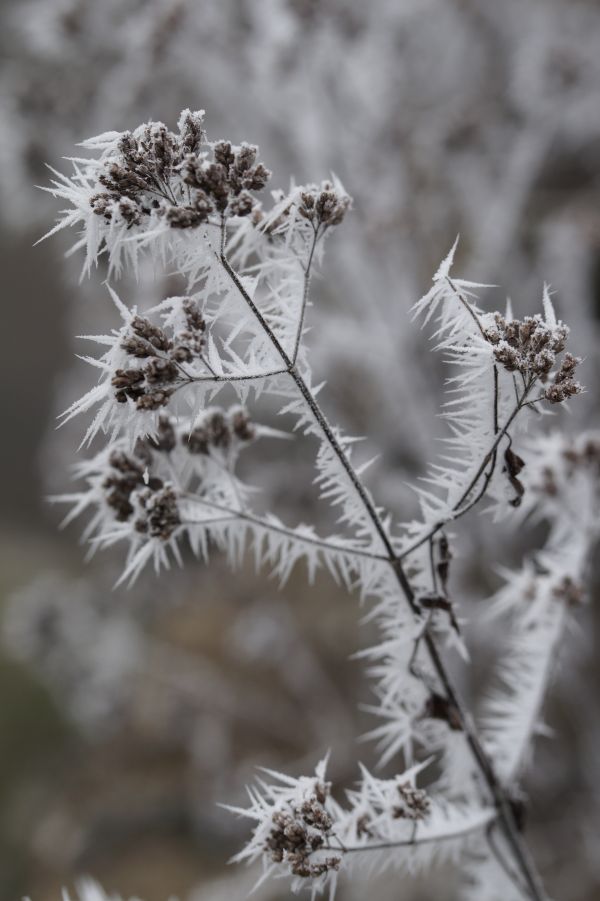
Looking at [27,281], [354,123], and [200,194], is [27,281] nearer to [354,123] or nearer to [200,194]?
[354,123]

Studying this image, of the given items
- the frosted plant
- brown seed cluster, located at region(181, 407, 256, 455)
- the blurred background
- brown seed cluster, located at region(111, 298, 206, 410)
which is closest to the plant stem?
the frosted plant

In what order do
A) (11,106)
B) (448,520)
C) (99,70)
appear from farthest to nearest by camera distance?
(99,70) < (11,106) < (448,520)

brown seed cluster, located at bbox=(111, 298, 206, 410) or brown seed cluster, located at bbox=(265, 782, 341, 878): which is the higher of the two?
brown seed cluster, located at bbox=(111, 298, 206, 410)

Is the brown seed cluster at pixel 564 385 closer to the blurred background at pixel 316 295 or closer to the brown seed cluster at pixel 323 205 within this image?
the brown seed cluster at pixel 323 205

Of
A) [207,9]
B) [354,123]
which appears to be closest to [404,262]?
[354,123]

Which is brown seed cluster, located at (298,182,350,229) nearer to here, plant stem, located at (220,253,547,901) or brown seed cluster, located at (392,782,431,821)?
plant stem, located at (220,253,547,901)

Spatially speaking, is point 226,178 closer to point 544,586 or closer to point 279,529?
point 279,529
